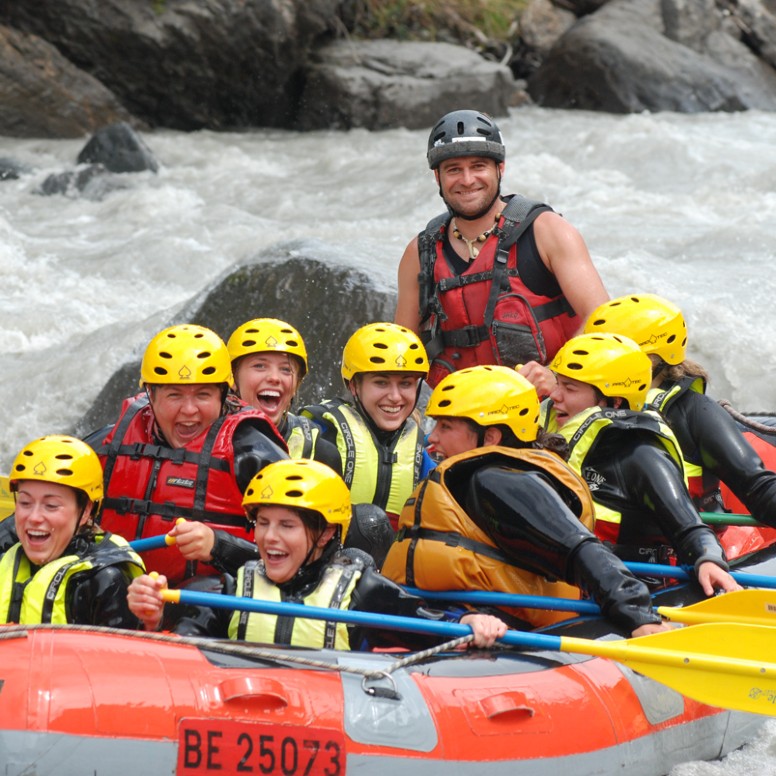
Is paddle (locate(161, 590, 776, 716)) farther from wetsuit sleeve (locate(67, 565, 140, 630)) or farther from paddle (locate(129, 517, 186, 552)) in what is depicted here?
paddle (locate(129, 517, 186, 552))

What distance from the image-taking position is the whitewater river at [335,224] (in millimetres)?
8453

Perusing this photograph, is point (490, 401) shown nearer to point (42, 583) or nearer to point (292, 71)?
point (42, 583)

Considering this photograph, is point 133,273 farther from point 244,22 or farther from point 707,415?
point 707,415

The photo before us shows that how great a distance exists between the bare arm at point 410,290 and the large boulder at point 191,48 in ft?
33.9

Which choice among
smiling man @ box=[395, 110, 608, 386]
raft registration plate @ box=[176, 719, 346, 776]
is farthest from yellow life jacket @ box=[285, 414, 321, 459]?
raft registration plate @ box=[176, 719, 346, 776]

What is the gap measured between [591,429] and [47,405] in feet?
16.1

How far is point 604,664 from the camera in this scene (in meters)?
3.94

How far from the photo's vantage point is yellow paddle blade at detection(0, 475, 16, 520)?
16.8 ft

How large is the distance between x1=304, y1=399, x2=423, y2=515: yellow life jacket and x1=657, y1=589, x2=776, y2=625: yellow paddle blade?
1181mm

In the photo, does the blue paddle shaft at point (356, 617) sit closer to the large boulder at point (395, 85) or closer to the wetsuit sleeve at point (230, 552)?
the wetsuit sleeve at point (230, 552)

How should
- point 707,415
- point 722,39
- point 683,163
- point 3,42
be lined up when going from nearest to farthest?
point 707,415 < point 683,163 < point 3,42 < point 722,39

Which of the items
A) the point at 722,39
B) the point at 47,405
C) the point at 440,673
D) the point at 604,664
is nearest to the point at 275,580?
the point at 440,673

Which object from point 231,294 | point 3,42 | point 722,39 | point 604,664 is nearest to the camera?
point 604,664

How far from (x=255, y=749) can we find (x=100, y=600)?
693 mm
